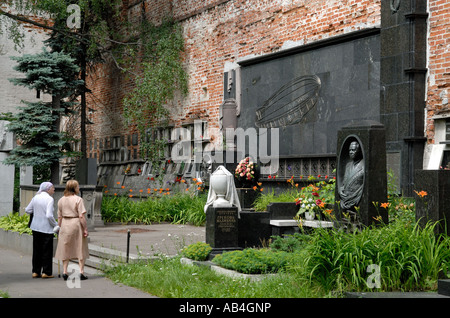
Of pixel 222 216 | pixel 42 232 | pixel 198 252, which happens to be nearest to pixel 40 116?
pixel 42 232

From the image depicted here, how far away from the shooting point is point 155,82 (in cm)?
2067

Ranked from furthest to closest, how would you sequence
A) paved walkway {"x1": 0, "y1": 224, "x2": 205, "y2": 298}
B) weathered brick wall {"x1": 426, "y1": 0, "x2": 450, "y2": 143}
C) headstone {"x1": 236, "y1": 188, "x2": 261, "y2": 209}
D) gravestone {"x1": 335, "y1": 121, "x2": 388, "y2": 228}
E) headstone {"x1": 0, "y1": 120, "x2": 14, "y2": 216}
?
headstone {"x1": 0, "y1": 120, "x2": 14, "y2": 216} → headstone {"x1": 236, "y1": 188, "x2": 261, "y2": 209} → weathered brick wall {"x1": 426, "y1": 0, "x2": 450, "y2": 143} → gravestone {"x1": 335, "y1": 121, "x2": 388, "y2": 228} → paved walkway {"x1": 0, "y1": 224, "x2": 205, "y2": 298}

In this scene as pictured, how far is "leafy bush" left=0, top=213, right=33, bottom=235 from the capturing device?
13594 mm

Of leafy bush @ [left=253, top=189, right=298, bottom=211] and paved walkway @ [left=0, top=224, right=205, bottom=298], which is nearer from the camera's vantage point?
paved walkway @ [left=0, top=224, right=205, bottom=298]

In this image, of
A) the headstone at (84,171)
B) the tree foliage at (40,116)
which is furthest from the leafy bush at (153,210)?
the tree foliage at (40,116)

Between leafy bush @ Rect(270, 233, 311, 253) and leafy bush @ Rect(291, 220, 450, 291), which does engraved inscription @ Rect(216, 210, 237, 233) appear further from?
leafy bush @ Rect(291, 220, 450, 291)

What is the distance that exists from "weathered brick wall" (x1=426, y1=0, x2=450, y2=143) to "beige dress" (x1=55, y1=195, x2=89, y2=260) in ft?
22.7

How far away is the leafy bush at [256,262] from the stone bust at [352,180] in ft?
4.07

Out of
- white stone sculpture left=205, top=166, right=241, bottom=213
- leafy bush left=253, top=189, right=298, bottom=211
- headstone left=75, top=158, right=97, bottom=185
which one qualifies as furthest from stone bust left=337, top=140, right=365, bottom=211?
headstone left=75, top=158, right=97, bottom=185

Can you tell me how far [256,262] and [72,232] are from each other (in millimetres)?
2919

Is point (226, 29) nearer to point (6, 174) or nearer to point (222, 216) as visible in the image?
point (6, 174)

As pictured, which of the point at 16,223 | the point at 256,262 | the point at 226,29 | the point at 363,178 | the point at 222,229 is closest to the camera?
the point at 256,262

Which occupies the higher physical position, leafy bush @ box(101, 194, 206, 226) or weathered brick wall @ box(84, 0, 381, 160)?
weathered brick wall @ box(84, 0, 381, 160)

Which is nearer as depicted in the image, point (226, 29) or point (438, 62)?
point (438, 62)
